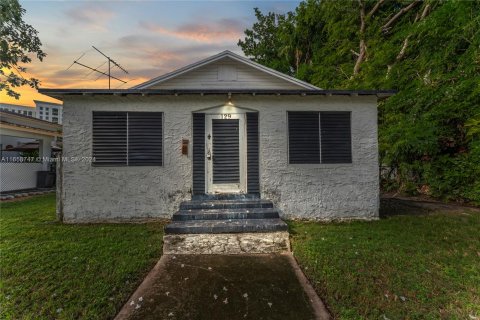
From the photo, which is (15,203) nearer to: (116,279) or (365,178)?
(116,279)

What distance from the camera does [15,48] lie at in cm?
1392

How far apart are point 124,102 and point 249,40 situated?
20066 mm

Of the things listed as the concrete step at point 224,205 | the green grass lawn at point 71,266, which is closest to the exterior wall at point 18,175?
the green grass lawn at point 71,266

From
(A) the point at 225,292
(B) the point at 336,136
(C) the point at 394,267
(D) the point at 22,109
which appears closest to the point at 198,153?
(A) the point at 225,292

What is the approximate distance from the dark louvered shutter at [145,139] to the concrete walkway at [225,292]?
2.63 metres

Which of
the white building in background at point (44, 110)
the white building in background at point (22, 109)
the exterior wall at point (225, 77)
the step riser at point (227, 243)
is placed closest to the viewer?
the step riser at point (227, 243)

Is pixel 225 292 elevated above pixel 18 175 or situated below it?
below

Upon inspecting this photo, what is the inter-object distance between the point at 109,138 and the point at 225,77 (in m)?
4.35

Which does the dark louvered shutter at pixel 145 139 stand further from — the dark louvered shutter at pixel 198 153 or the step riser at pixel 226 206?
the step riser at pixel 226 206

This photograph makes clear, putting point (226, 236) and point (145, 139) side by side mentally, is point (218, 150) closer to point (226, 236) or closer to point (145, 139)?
point (145, 139)

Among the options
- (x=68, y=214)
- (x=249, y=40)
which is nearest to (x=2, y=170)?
(x=68, y=214)

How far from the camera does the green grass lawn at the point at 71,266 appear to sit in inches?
94.0

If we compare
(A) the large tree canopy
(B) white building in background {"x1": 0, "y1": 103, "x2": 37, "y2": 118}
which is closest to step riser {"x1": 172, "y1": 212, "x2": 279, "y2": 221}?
(A) the large tree canopy

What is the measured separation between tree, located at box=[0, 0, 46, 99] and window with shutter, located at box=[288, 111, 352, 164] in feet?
60.0
